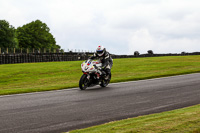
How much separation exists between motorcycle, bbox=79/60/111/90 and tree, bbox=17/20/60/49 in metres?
74.6

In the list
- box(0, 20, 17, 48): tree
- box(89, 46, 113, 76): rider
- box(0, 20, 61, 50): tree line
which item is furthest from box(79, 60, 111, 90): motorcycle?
box(0, 20, 61, 50): tree line

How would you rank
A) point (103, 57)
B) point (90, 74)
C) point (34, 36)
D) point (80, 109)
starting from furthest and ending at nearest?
point (34, 36) < point (103, 57) < point (90, 74) < point (80, 109)

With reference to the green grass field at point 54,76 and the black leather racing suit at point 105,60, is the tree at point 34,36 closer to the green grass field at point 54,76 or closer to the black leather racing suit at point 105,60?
the green grass field at point 54,76

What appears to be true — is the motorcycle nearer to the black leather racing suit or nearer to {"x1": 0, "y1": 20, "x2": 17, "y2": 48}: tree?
the black leather racing suit

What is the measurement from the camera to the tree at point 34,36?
85.9m

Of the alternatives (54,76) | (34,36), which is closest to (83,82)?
(54,76)

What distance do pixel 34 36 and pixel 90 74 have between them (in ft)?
256

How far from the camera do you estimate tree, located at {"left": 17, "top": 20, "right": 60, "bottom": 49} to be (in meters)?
85.9

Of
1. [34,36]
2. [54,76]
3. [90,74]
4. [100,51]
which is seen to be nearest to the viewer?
[90,74]

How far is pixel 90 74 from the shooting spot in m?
12.7

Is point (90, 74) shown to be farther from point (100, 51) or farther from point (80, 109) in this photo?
point (80, 109)

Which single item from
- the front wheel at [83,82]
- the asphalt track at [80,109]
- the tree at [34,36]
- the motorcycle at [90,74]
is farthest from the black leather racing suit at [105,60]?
the tree at [34,36]

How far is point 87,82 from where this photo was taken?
12.7m

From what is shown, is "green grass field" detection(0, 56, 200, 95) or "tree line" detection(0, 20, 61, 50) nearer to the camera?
"green grass field" detection(0, 56, 200, 95)
